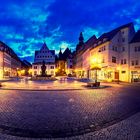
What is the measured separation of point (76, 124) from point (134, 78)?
37762mm

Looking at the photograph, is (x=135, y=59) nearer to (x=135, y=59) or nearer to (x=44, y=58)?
(x=135, y=59)

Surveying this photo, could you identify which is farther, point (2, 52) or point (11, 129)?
point (2, 52)

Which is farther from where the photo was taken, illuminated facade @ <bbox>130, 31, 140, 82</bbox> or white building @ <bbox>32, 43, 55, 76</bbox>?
white building @ <bbox>32, 43, 55, 76</bbox>

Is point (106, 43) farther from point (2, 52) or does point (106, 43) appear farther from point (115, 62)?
point (2, 52)

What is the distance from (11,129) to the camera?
19.0 ft

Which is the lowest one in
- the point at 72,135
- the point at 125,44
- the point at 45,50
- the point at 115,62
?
the point at 72,135

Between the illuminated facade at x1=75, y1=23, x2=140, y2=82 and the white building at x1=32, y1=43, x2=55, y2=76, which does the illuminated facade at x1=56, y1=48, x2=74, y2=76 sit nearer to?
the white building at x1=32, y1=43, x2=55, y2=76

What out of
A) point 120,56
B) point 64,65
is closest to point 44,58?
point 64,65

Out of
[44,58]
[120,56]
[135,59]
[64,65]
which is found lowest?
[135,59]

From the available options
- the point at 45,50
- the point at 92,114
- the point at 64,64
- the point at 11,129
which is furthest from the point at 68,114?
the point at 64,64

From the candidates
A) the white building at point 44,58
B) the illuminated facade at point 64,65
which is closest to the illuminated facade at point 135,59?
the white building at point 44,58

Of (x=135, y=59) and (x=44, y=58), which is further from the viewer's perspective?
(x=44, y=58)

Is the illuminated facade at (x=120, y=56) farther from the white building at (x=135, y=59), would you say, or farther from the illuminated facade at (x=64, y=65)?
the illuminated facade at (x=64, y=65)

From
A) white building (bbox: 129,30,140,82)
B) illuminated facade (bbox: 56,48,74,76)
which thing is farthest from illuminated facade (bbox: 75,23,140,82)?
illuminated facade (bbox: 56,48,74,76)
